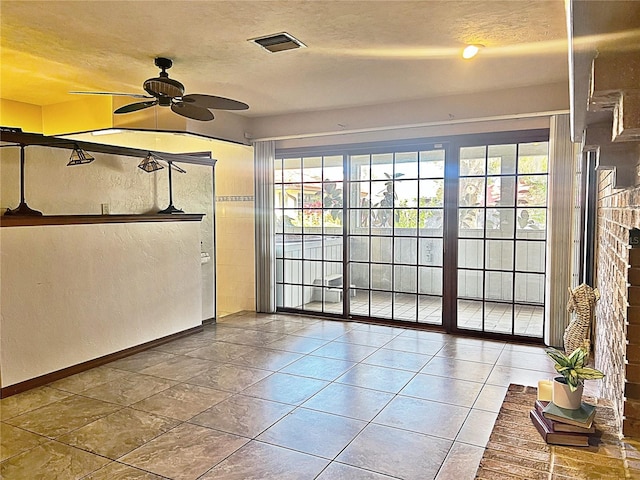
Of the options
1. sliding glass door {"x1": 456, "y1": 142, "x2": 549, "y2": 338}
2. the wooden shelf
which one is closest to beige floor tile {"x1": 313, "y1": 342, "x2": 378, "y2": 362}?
sliding glass door {"x1": 456, "y1": 142, "x2": 549, "y2": 338}

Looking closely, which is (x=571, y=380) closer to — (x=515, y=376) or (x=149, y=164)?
(x=515, y=376)

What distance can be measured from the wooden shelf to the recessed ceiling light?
3.29 meters

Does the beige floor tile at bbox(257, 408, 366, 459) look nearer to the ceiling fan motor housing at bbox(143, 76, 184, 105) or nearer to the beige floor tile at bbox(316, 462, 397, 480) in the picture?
the beige floor tile at bbox(316, 462, 397, 480)

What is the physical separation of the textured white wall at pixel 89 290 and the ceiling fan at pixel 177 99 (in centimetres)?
127

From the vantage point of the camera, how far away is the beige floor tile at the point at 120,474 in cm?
252

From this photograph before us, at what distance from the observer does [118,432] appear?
3045mm

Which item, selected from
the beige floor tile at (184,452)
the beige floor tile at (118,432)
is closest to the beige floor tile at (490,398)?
the beige floor tile at (184,452)

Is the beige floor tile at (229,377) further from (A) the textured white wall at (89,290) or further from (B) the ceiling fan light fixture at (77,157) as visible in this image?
(B) the ceiling fan light fixture at (77,157)

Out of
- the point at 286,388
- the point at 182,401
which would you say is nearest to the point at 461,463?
the point at 286,388

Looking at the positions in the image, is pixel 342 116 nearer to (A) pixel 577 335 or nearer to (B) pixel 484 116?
(B) pixel 484 116

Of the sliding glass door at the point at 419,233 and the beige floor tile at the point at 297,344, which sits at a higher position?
the sliding glass door at the point at 419,233

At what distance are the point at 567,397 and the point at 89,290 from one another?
3.87 m

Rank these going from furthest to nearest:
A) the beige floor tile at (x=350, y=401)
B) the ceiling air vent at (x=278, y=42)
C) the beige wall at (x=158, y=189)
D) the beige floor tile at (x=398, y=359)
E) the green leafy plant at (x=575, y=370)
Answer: the beige floor tile at (x=398, y=359)
the beige wall at (x=158, y=189)
the ceiling air vent at (x=278, y=42)
the beige floor tile at (x=350, y=401)
the green leafy plant at (x=575, y=370)

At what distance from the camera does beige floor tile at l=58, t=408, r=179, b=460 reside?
285cm
